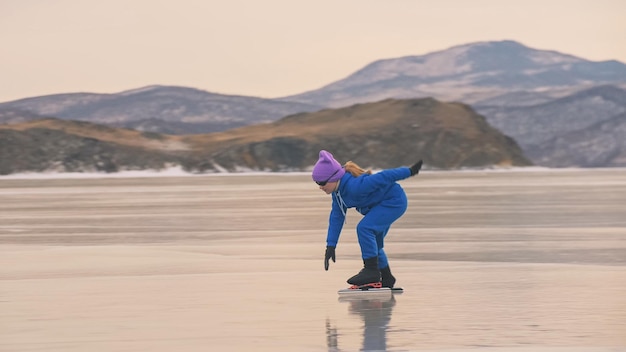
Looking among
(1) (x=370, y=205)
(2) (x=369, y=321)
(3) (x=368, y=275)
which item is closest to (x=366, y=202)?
(1) (x=370, y=205)

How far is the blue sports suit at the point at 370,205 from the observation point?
13.4 m

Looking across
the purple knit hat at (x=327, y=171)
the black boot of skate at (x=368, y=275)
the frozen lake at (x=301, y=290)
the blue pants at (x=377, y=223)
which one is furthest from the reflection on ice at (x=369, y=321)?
the purple knit hat at (x=327, y=171)

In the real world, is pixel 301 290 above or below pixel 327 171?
below

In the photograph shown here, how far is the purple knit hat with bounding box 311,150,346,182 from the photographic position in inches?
523

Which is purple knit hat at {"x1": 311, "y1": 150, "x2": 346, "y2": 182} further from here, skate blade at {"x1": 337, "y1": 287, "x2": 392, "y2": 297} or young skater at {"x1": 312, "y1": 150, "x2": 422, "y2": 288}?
skate blade at {"x1": 337, "y1": 287, "x2": 392, "y2": 297}

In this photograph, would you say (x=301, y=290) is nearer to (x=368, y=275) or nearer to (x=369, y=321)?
(x=368, y=275)

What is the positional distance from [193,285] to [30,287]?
5.81 ft

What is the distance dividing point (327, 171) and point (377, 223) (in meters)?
0.77

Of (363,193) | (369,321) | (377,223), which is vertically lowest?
(369,321)

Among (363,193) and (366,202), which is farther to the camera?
(366,202)

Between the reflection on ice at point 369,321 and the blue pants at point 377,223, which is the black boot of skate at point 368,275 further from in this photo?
the reflection on ice at point 369,321

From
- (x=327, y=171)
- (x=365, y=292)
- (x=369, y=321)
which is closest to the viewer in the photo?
(x=369, y=321)

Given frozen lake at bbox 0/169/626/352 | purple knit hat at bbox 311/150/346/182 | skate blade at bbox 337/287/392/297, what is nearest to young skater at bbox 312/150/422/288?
purple knit hat at bbox 311/150/346/182

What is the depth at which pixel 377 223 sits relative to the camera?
13500mm
